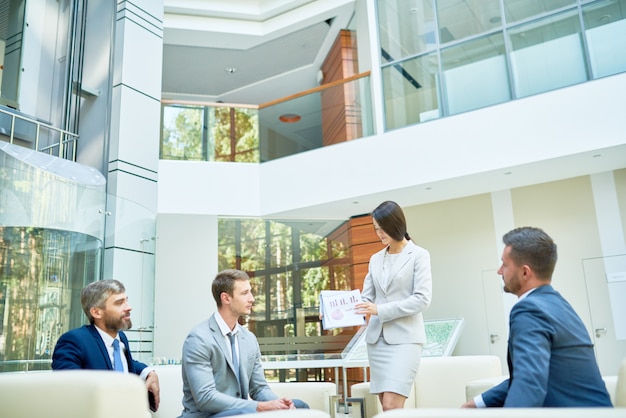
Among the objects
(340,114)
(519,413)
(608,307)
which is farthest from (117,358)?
(608,307)

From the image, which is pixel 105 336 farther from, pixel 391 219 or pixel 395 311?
pixel 391 219

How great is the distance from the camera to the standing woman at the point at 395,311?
287 centimetres

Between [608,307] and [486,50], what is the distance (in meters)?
4.20

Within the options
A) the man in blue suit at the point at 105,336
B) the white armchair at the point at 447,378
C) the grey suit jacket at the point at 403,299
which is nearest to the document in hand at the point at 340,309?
the grey suit jacket at the point at 403,299

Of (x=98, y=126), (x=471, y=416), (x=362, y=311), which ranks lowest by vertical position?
(x=471, y=416)

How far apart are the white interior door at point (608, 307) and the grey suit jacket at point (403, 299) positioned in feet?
21.0

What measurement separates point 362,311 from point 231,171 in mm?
7389

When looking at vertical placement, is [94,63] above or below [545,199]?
above

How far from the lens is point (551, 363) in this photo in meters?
1.71

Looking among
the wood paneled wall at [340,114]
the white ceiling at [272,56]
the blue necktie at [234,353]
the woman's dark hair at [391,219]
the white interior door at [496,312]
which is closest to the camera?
the blue necktie at [234,353]

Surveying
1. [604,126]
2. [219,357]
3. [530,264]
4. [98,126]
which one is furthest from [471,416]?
[604,126]

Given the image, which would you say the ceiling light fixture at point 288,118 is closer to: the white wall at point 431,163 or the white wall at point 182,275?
the white wall at point 431,163

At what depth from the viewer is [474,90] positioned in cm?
852

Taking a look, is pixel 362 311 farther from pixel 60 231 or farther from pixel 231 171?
pixel 231 171
